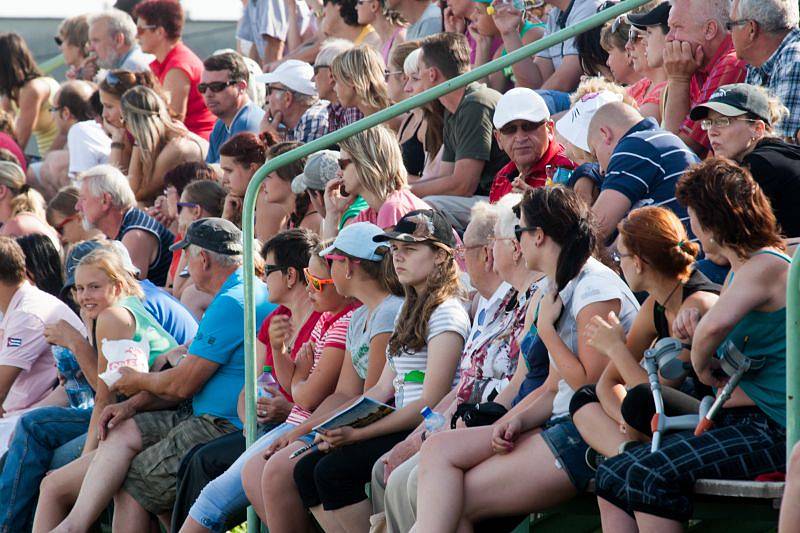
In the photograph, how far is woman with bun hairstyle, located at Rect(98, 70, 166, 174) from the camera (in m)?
10.5

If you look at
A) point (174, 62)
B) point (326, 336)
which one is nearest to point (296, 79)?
point (174, 62)

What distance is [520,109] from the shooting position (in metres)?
6.59

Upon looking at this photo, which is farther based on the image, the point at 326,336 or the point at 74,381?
the point at 74,381

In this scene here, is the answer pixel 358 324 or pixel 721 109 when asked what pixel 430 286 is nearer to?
pixel 358 324

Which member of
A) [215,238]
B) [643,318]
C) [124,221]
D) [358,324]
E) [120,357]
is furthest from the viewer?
[124,221]

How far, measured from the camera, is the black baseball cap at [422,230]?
19.4 ft

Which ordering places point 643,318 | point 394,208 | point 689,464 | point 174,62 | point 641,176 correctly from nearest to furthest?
1. point 689,464
2. point 643,318
3. point 641,176
4. point 394,208
5. point 174,62

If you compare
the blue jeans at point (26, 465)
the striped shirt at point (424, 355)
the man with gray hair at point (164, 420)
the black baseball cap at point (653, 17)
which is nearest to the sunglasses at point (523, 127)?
the black baseball cap at point (653, 17)

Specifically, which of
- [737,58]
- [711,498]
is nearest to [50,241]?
[737,58]

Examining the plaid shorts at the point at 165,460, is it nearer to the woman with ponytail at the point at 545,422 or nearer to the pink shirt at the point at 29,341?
the pink shirt at the point at 29,341

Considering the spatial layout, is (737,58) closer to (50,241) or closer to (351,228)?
(351,228)

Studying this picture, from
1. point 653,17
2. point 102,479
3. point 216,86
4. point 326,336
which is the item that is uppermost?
point 653,17

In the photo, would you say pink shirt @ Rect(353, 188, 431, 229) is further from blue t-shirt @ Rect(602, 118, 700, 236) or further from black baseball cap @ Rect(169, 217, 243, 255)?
blue t-shirt @ Rect(602, 118, 700, 236)

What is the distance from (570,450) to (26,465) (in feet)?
12.0
